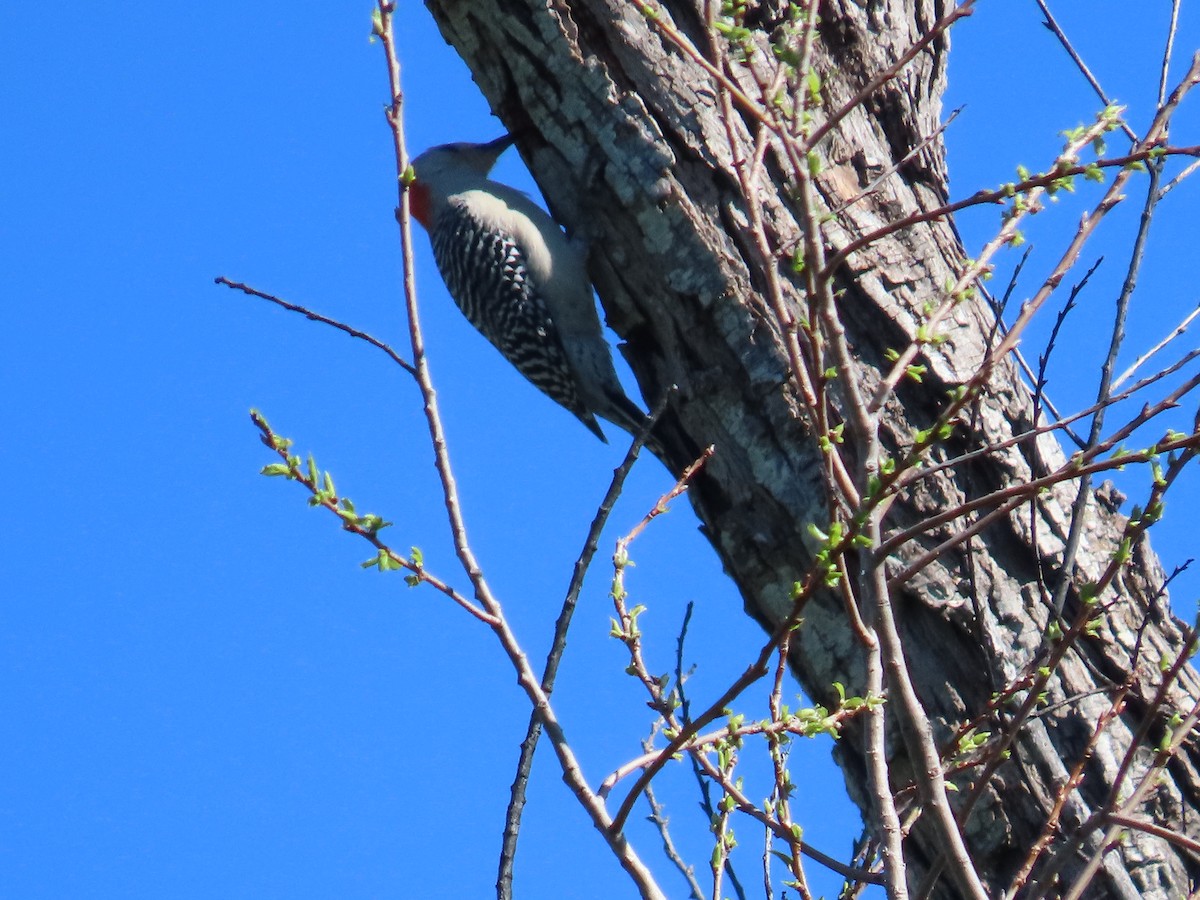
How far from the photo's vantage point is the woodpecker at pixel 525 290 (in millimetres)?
5691

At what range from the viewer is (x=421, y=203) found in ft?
24.0

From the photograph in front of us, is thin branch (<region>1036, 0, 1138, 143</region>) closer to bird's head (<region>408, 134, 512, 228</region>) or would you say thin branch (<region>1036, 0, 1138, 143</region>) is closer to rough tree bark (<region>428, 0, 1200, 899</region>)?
rough tree bark (<region>428, 0, 1200, 899</region>)

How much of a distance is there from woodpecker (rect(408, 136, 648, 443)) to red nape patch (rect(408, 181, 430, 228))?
0.32m

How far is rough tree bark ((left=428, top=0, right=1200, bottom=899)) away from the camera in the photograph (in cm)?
329

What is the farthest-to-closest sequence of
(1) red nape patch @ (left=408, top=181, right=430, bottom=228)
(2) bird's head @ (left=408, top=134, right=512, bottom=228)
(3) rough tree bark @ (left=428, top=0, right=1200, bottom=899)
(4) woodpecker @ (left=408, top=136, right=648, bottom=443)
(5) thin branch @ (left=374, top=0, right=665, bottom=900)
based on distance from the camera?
(1) red nape patch @ (left=408, top=181, right=430, bottom=228) → (2) bird's head @ (left=408, top=134, right=512, bottom=228) → (4) woodpecker @ (left=408, top=136, right=648, bottom=443) → (3) rough tree bark @ (left=428, top=0, right=1200, bottom=899) → (5) thin branch @ (left=374, top=0, right=665, bottom=900)

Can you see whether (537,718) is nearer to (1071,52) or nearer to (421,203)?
(1071,52)

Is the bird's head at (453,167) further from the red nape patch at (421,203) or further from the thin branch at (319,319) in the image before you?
the thin branch at (319,319)

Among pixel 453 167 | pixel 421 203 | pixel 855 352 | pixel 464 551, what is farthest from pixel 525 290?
pixel 464 551

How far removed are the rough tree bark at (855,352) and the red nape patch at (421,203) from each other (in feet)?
9.39

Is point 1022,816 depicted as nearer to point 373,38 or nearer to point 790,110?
point 790,110

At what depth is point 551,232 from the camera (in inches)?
211

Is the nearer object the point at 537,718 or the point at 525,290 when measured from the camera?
the point at 537,718

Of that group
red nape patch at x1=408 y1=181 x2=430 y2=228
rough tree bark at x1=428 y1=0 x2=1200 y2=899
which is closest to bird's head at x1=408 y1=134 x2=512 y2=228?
red nape patch at x1=408 y1=181 x2=430 y2=228

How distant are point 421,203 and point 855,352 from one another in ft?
13.9
